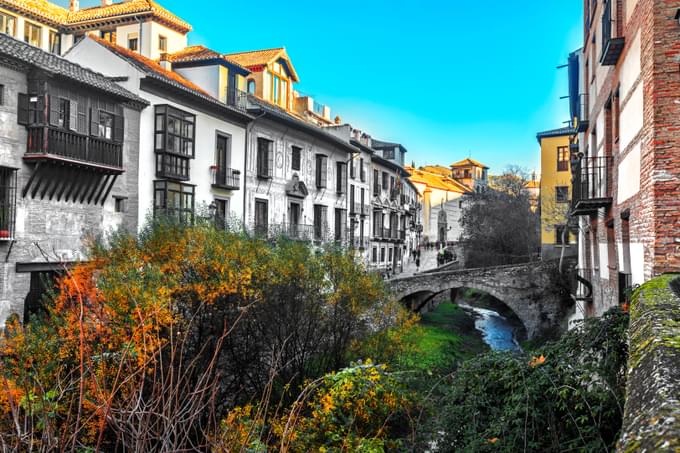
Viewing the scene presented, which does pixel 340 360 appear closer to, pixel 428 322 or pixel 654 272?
pixel 654 272

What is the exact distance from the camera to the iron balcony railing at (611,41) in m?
9.56

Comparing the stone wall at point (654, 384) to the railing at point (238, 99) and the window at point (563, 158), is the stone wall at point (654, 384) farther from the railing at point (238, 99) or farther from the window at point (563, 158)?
the window at point (563, 158)

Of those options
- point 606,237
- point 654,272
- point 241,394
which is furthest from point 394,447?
point 606,237

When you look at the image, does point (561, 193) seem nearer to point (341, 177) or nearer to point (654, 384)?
point (341, 177)

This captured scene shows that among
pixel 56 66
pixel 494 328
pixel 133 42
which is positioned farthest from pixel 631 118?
pixel 133 42

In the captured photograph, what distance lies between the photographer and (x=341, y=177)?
33.8 meters

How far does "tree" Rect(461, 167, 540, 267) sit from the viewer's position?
4066 centimetres

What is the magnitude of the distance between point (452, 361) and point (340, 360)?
452 inches

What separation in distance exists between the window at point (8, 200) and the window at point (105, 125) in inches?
121

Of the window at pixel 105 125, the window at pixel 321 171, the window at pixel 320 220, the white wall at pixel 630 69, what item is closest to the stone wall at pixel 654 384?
the white wall at pixel 630 69

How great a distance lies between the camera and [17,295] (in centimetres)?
1530

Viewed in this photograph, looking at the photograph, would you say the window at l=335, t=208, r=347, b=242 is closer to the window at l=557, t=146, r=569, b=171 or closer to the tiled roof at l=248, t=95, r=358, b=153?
the tiled roof at l=248, t=95, r=358, b=153

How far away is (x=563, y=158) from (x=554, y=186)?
1.85 metres

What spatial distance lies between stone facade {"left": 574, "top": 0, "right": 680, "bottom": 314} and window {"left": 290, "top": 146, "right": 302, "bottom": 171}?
17.1 meters
